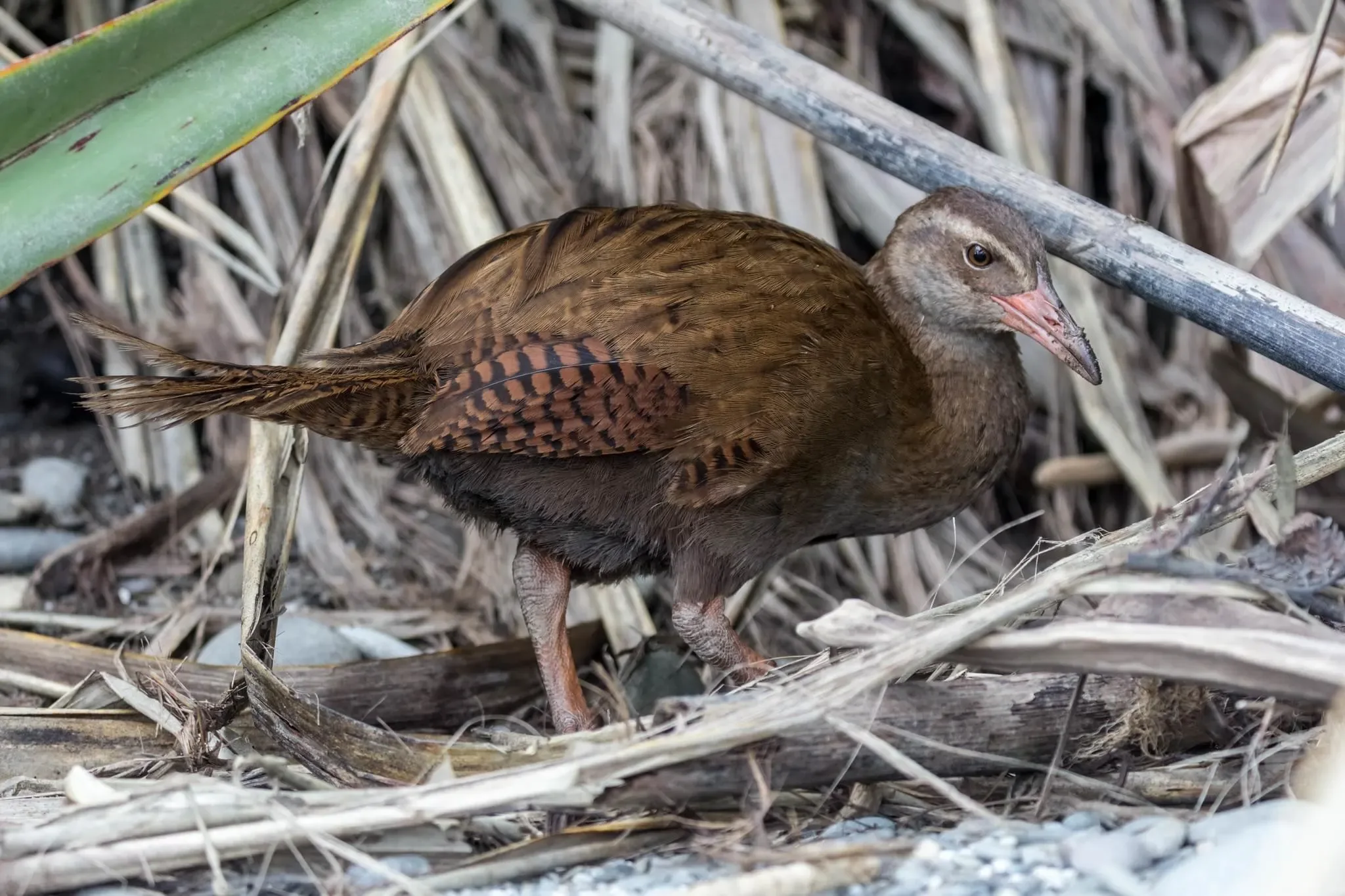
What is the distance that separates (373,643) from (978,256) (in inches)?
56.2

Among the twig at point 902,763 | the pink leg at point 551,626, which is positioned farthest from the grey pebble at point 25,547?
the twig at point 902,763

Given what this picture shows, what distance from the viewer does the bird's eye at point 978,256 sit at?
2.69 meters

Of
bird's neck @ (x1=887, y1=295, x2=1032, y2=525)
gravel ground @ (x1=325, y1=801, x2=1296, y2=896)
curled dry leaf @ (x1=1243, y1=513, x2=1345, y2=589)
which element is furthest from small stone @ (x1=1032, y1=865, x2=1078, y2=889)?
bird's neck @ (x1=887, y1=295, x2=1032, y2=525)

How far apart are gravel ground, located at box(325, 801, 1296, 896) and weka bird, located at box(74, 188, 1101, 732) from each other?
22.6 inches

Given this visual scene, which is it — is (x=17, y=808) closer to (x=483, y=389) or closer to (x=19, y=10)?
(x=483, y=389)

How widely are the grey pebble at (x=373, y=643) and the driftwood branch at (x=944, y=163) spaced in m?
1.31

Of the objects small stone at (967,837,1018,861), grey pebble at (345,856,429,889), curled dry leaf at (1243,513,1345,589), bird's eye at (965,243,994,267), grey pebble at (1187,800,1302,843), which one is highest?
bird's eye at (965,243,994,267)

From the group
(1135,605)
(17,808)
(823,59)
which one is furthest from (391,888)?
(823,59)

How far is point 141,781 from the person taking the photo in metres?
1.87

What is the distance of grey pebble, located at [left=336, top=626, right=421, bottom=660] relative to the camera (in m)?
2.99

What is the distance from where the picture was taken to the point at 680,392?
2.40m

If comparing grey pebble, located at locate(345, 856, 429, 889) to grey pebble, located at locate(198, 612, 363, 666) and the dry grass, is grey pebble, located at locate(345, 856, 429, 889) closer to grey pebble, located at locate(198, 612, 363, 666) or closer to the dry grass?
the dry grass

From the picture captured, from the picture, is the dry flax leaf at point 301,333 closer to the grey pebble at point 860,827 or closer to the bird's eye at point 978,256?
the grey pebble at point 860,827

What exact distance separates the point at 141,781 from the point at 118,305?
2.09 metres
